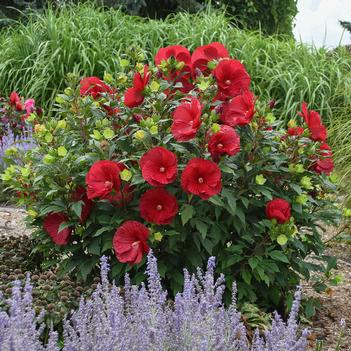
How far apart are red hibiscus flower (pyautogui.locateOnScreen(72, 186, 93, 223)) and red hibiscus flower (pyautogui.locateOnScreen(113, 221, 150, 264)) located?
224 mm

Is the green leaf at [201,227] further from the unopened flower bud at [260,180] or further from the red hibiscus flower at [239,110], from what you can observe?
the red hibiscus flower at [239,110]

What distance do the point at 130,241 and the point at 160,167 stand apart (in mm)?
343

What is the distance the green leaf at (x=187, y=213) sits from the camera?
2646 mm

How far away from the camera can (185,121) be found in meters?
2.66

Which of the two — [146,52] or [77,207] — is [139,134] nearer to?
[77,207]

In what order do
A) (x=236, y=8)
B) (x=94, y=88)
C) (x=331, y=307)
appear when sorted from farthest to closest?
1. (x=236, y=8)
2. (x=331, y=307)
3. (x=94, y=88)

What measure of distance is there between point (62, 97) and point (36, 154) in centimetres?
30

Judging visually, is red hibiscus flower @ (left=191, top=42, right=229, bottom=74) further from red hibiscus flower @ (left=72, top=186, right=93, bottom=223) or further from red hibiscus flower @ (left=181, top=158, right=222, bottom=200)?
red hibiscus flower @ (left=72, top=186, right=93, bottom=223)

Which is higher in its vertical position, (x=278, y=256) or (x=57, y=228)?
(x=278, y=256)

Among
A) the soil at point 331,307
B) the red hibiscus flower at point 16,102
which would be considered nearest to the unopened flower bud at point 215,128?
the soil at point 331,307

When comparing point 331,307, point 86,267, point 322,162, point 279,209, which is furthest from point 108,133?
point 331,307

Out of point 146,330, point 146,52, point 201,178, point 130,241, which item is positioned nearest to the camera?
point 146,330

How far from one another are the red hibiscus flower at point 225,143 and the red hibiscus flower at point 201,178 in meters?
0.07

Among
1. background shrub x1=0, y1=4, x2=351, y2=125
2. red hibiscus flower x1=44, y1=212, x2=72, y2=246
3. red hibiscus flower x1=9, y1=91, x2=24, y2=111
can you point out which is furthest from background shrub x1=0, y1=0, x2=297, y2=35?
red hibiscus flower x1=44, y1=212, x2=72, y2=246
